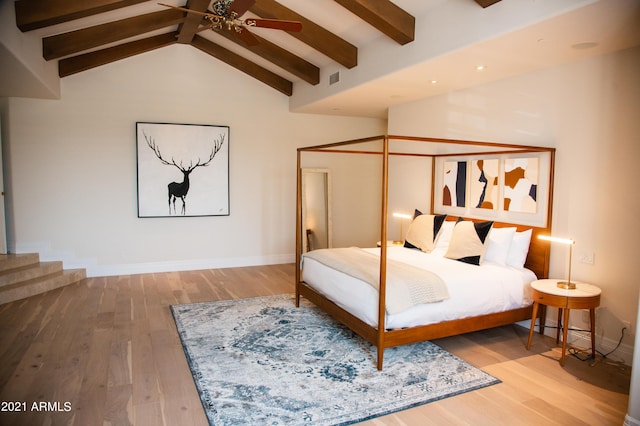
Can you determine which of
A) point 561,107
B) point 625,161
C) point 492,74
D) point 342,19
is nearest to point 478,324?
point 625,161

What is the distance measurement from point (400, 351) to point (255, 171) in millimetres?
4213

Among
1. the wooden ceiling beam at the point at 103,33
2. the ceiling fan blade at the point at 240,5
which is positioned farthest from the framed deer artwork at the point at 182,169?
the ceiling fan blade at the point at 240,5

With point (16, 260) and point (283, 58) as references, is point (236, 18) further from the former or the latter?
point (16, 260)

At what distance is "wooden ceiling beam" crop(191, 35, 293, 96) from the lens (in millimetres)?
6359

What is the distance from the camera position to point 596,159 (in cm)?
370

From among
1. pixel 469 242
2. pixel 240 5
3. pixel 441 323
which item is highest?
pixel 240 5

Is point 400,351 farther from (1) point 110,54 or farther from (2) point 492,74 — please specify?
(1) point 110,54

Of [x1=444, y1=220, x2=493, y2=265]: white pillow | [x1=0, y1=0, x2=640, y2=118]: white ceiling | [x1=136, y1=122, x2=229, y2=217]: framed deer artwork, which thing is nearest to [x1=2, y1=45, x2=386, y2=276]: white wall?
[x1=136, y1=122, x2=229, y2=217]: framed deer artwork

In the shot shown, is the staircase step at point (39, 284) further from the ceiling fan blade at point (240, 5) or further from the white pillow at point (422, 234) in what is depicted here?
the white pillow at point (422, 234)

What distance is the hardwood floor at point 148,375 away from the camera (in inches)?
106

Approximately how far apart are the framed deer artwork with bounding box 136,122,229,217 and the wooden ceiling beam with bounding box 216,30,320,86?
1375mm

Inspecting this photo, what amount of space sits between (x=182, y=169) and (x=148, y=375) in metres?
3.85

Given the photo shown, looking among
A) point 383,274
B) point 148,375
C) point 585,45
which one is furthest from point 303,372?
point 585,45

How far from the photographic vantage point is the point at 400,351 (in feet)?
12.0
